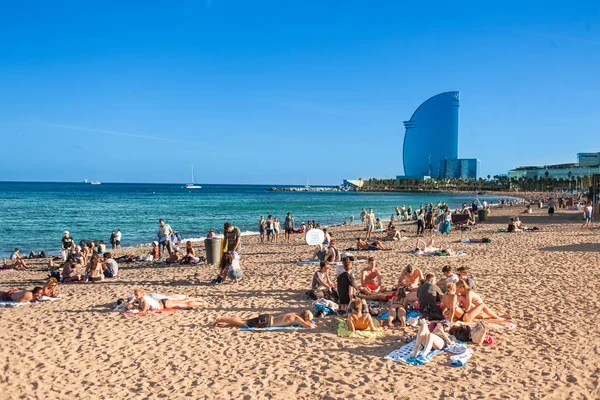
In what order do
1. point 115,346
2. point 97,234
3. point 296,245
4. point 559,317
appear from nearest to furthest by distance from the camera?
point 115,346 → point 559,317 → point 296,245 → point 97,234

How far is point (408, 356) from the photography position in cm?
502

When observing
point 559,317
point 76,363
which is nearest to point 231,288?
point 76,363

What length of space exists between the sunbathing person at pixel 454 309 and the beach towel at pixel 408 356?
0.98 m

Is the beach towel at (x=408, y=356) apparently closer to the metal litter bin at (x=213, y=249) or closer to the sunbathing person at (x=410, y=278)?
the sunbathing person at (x=410, y=278)

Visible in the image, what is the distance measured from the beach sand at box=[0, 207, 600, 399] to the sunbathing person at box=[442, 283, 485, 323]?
0.42 metres

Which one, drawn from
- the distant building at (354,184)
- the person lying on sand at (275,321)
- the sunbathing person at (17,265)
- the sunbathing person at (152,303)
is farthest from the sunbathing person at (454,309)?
the distant building at (354,184)

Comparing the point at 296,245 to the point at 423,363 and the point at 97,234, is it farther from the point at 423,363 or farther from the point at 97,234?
the point at 97,234

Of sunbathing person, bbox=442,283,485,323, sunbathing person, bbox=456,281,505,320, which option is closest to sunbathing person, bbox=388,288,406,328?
sunbathing person, bbox=442,283,485,323

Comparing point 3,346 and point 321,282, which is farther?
point 321,282

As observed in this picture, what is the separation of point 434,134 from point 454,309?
505 feet

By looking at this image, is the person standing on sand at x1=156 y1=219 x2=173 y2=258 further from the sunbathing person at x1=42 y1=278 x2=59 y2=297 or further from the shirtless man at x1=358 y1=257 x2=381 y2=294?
the shirtless man at x1=358 y1=257 x2=381 y2=294

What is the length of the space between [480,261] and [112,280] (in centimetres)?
851

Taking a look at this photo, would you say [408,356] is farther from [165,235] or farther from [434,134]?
[434,134]

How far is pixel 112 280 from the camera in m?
10.1
